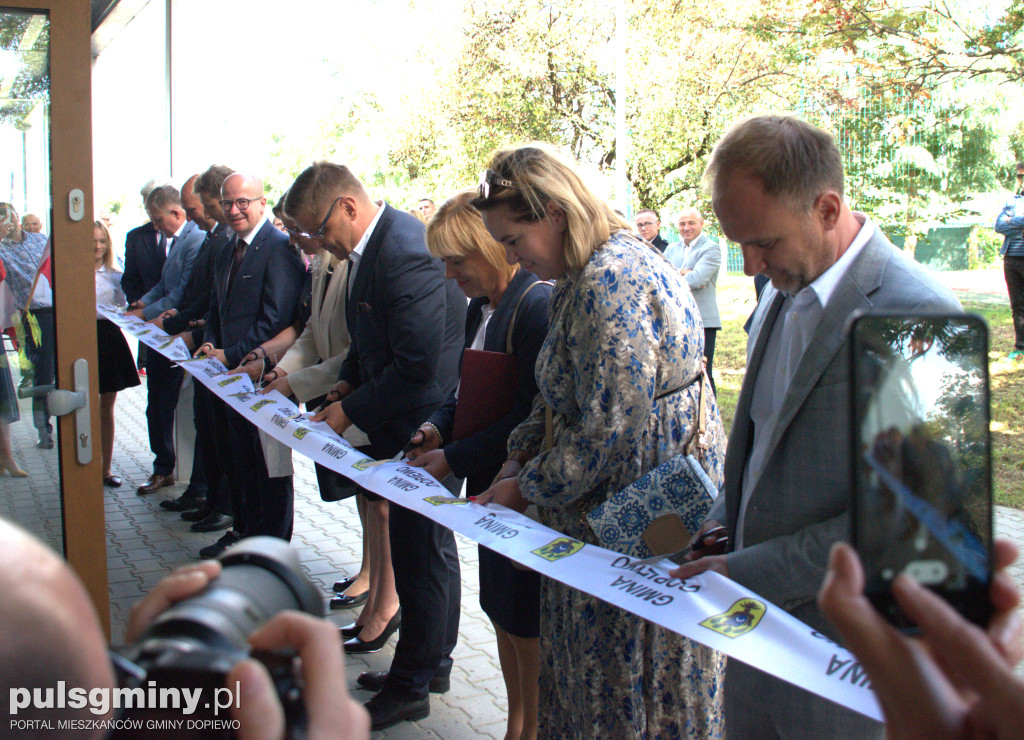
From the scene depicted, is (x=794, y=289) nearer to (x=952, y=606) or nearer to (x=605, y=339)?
(x=605, y=339)

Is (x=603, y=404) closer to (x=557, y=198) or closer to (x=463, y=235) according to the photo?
(x=557, y=198)

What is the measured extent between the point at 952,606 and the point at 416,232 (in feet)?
10.8

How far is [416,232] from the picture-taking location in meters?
3.88

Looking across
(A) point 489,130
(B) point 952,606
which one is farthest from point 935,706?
(A) point 489,130

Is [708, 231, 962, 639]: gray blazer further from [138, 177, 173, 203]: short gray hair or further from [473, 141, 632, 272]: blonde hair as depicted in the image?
[138, 177, 173, 203]: short gray hair

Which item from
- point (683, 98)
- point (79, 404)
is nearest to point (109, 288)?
point (79, 404)

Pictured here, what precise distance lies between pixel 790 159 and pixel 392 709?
9.43 feet

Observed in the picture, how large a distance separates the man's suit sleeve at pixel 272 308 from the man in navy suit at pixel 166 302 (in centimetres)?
222

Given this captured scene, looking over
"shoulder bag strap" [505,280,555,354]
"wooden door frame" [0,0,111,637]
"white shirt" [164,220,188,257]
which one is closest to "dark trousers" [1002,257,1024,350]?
"white shirt" [164,220,188,257]

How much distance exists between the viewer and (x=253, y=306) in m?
5.39

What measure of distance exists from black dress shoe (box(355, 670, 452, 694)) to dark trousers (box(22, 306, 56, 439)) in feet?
5.90

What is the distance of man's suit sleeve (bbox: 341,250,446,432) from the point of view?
145 inches

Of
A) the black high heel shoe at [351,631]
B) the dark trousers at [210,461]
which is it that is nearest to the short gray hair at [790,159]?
the black high heel shoe at [351,631]

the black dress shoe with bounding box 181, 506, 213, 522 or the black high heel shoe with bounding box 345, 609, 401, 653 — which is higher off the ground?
the black high heel shoe with bounding box 345, 609, 401, 653
